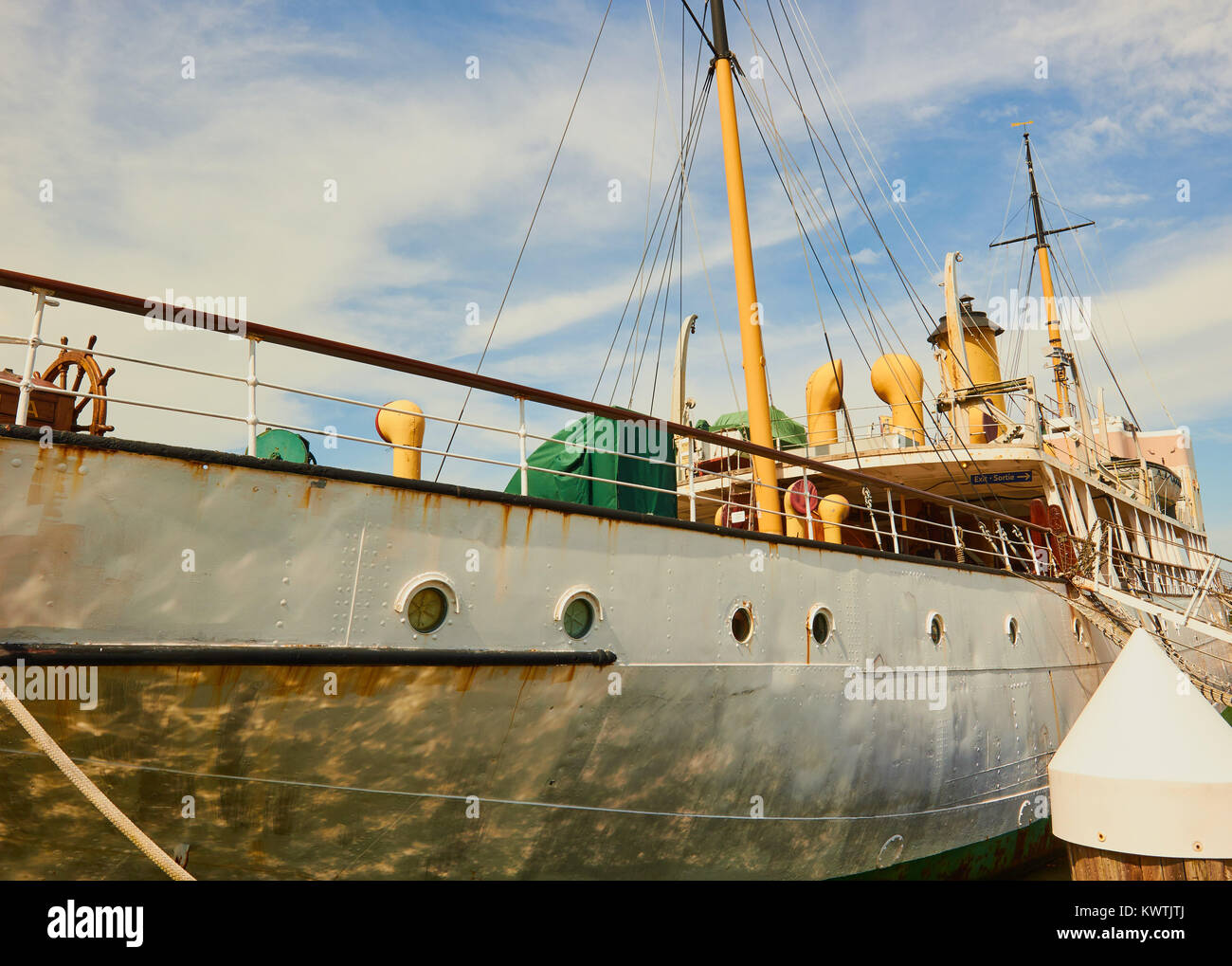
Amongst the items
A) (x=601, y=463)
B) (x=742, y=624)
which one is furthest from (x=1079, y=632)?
(x=601, y=463)

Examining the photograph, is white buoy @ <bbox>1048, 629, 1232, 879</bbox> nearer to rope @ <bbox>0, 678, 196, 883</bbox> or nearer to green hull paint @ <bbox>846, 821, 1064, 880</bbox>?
green hull paint @ <bbox>846, 821, 1064, 880</bbox>

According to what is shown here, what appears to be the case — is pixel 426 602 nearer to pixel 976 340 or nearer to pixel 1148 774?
pixel 1148 774

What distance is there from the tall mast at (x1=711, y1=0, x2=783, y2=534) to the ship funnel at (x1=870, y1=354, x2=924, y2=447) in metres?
5.08

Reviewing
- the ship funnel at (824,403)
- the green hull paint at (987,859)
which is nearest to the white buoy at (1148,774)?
the green hull paint at (987,859)

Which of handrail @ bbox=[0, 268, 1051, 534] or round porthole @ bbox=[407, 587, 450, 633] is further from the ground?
handrail @ bbox=[0, 268, 1051, 534]

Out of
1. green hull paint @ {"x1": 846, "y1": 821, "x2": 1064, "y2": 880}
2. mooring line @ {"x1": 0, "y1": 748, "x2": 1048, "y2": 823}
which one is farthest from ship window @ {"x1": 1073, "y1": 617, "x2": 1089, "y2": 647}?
mooring line @ {"x1": 0, "y1": 748, "x2": 1048, "y2": 823}

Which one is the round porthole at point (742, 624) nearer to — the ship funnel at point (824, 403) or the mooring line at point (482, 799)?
the mooring line at point (482, 799)

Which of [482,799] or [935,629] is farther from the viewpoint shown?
[935,629]

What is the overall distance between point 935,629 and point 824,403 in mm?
5907

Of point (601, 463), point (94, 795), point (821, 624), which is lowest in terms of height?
point (94, 795)

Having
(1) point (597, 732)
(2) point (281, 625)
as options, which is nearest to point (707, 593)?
(1) point (597, 732)

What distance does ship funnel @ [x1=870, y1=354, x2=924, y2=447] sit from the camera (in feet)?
46.7

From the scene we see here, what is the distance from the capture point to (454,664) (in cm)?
488
